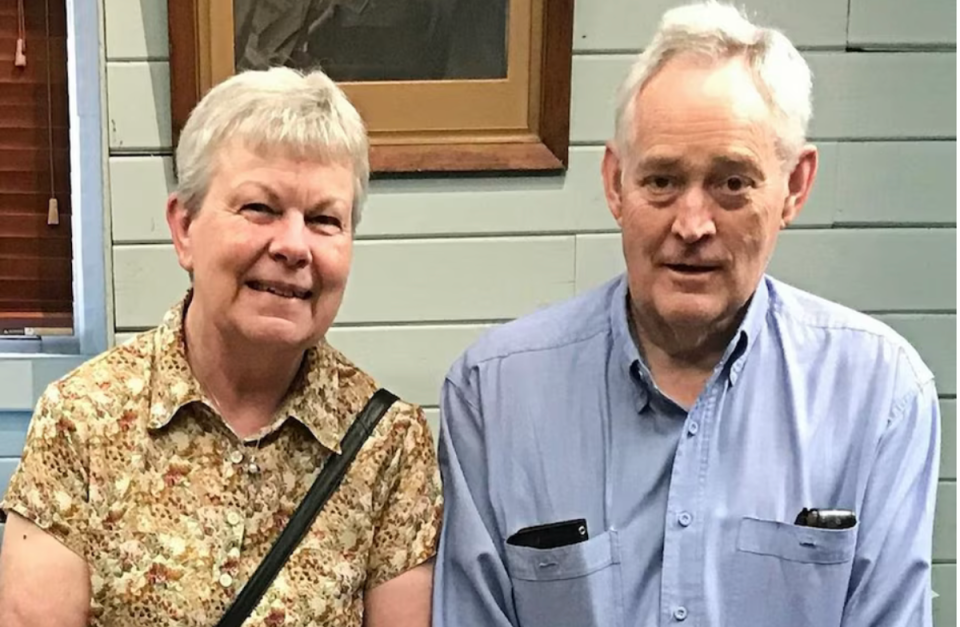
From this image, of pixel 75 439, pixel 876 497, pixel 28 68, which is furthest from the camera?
pixel 28 68

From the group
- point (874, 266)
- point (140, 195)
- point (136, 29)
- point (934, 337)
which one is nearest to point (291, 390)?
point (140, 195)

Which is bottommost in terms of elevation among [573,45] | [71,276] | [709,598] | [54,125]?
[709,598]

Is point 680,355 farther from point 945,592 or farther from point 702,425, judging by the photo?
point 945,592

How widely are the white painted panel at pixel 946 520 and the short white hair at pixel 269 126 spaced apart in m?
1.44

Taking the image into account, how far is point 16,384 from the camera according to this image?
1848 millimetres

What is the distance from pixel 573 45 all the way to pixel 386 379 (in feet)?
2.30

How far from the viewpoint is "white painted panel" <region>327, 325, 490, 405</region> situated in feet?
6.09

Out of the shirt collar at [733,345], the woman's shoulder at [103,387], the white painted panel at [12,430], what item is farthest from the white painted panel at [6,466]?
the shirt collar at [733,345]

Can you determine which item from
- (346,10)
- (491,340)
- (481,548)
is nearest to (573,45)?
(346,10)

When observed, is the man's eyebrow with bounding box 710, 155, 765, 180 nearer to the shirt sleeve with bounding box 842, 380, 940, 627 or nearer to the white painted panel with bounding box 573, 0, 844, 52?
the shirt sleeve with bounding box 842, 380, 940, 627

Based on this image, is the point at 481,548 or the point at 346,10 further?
the point at 346,10

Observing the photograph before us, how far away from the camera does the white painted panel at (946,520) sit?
2.01 m

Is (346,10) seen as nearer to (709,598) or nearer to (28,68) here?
(28,68)

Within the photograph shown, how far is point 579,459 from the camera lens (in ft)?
4.42
